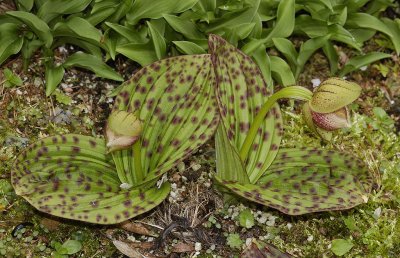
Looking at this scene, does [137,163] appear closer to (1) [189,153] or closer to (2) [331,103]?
(1) [189,153]

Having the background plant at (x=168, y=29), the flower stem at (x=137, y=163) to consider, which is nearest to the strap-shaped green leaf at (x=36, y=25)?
the background plant at (x=168, y=29)

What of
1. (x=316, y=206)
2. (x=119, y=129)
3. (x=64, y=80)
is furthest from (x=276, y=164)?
(x=64, y=80)

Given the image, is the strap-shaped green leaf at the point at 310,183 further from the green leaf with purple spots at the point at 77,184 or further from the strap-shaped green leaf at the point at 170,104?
the green leaf with purple spots at the point at 77,184

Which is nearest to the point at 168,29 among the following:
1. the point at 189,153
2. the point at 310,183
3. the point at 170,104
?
the point at 170,104

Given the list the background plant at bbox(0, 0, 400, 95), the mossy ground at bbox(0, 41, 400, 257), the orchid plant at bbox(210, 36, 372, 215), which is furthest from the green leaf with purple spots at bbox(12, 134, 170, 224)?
the background plant at bbox(0, 0, 400, 95)

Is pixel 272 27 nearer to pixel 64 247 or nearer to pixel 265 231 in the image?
pixel 265 231

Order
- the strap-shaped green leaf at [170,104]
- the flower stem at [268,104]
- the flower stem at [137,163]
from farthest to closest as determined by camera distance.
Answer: the strap-shaped green leaf at [170,104]
the flower stem at [137,163]
the flower stem at [268,104]
